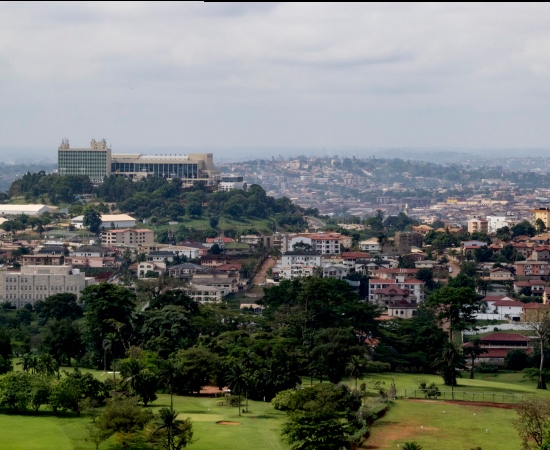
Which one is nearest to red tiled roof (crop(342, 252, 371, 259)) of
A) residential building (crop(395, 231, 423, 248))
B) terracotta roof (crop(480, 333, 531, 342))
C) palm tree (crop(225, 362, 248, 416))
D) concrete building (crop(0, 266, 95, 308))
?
residential building (crop(395, 231, 423, 248))

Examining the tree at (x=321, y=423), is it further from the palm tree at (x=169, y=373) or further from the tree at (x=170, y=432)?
the palm tree at (x=169, y=373)

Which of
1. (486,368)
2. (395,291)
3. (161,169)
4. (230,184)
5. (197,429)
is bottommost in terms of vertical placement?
(486,368)

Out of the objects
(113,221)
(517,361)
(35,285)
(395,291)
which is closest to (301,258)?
(395,291)

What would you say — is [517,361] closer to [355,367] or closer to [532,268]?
[355,367]

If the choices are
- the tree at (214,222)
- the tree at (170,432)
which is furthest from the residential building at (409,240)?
the tree at (170,432)

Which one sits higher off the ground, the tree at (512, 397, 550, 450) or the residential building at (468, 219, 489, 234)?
Result: the residential building at (468, 219, 489, 234)

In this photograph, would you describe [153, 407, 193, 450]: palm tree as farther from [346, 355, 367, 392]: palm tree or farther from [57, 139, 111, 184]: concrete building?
[57, 139, 111, 184]: concrete building
